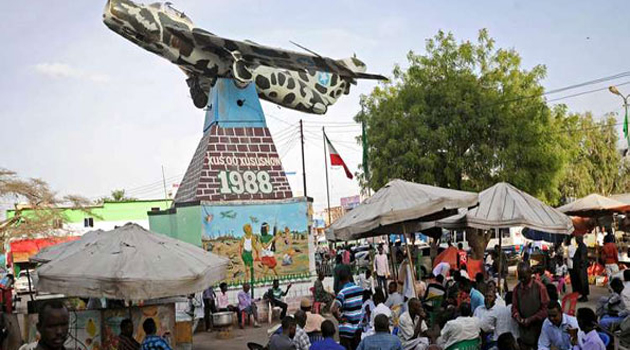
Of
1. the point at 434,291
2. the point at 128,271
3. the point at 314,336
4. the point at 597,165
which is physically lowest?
the point at 314,336

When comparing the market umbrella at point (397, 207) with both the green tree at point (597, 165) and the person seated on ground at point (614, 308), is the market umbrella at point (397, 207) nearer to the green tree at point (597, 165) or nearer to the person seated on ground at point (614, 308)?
the person seated on ground at point (614, 308)

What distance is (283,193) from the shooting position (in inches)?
786

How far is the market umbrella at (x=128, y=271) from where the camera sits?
23.6ft

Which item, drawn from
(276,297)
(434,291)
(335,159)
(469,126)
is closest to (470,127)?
(469,126)

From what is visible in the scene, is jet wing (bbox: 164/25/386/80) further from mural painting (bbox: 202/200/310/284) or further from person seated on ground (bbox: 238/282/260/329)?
person seated on ground (bbox: 238/282/260/329)

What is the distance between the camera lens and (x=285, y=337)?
755 cm

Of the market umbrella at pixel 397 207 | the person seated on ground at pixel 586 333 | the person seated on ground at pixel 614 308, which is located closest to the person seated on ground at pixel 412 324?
the market umbrella at pixel 397 207

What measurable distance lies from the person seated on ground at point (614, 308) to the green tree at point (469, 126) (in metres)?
15.8

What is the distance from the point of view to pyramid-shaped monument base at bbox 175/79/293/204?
63.4ft

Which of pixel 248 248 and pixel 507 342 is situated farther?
pixel 248 248

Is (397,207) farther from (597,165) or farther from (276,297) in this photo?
(597,165)

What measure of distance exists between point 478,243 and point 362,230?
14854 mm

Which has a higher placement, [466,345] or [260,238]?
[260,238]

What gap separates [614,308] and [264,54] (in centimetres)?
1250
